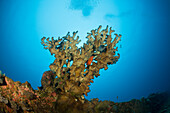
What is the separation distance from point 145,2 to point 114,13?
23.3 m

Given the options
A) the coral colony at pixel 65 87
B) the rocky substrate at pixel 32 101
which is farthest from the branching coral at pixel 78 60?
the rocky substrate at pixel 32 101

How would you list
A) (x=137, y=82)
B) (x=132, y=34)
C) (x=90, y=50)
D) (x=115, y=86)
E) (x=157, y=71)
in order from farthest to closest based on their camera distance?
(x=115, y=86) < (x=137, y=82) < (x=157, y=71) < (x=132, y=34) < (x=90, y=50)

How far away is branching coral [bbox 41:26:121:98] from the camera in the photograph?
2.98m

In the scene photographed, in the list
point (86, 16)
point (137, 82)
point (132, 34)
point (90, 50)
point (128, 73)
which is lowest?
point (90, 50)

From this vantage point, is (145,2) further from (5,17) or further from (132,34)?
(5,17)

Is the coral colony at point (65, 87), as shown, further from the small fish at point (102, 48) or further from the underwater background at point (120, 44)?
the underwater background at point (120, 44)

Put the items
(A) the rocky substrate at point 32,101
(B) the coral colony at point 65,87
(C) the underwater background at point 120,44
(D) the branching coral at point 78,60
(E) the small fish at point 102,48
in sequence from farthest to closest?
(C) the underwater background at point 120,44 → (E) the small fish at point 102,48 → (D) the branching coral at point 78,60 → (B) the coral colony at point 65,87 → (A) the rocky substrate at point 32,101

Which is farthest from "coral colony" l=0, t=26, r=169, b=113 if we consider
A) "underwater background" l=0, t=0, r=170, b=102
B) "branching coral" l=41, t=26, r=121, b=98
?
"underwater background" l=0, t=0, r=170, b=102

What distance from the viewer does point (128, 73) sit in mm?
116938

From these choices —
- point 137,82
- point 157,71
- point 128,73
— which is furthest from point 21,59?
point 157,71

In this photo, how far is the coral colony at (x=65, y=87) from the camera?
2.12 meters

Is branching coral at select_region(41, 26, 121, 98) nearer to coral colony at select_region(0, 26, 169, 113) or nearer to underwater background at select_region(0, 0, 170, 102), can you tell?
coral colony at select_region(0, 26, 169, 113)

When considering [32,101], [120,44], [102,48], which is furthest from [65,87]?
[120,44]

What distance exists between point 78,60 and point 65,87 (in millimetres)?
971
